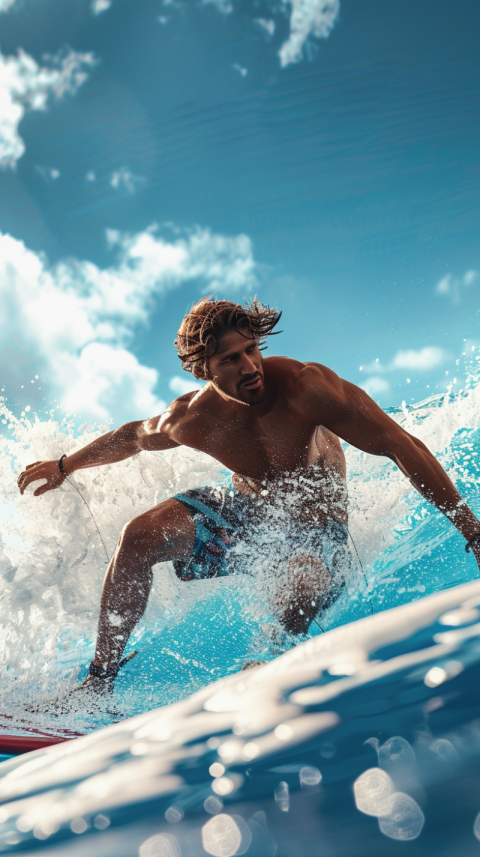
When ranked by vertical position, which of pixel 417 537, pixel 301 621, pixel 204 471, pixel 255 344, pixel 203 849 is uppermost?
pixel 204 471

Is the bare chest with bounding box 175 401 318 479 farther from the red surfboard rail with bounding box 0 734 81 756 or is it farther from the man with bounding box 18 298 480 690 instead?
the red surfboard rail with bounding box 0 734 81 756

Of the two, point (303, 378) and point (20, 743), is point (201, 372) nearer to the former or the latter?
point (303, 378)

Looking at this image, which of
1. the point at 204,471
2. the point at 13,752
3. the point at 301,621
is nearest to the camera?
the point at 13,752

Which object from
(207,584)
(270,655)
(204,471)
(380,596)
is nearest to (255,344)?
(270,655)

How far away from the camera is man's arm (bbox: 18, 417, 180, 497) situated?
6.96 ft

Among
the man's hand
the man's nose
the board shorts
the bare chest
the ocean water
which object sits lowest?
the ocean water

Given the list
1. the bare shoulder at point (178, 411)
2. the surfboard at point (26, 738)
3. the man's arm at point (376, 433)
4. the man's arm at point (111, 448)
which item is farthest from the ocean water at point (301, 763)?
the man's arm at point (111, 448)

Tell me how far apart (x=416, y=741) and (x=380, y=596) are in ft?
7.63

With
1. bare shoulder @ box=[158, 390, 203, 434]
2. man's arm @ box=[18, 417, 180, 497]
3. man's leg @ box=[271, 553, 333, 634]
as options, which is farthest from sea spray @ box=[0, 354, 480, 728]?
bare shoulder @ box=[158, 390, 203, 434]

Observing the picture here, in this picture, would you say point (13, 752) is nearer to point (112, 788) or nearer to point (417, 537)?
point (112, 788)

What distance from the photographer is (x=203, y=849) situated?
254mm

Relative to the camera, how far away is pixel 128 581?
1.71 metres

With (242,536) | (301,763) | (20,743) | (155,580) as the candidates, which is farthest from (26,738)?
(155,580)

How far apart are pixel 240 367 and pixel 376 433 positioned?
49 centimetres
